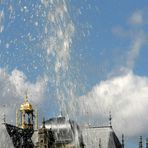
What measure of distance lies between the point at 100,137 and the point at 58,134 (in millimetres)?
7648

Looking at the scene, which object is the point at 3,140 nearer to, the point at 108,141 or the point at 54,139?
the point at 54,139

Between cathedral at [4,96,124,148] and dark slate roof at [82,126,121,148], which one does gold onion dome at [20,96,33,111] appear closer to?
cathedral at [4,96,124,148]

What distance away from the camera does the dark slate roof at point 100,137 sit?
96825 millimetres

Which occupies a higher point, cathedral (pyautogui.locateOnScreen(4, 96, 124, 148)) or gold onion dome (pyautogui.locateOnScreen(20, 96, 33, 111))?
gold onion dome (pyautogui.locateOnScreen(20, 96, 33, 111))

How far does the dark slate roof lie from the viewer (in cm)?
9682

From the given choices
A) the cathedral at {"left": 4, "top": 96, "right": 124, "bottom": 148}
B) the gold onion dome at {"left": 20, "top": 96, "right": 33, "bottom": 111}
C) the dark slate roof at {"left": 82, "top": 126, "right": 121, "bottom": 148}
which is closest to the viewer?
the cathedral at {"left": 4, "top": 96, "right": 124, "bottom": 148}

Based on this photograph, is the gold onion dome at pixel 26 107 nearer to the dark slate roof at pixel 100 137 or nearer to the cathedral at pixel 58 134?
the cathedral at pixel 58 134

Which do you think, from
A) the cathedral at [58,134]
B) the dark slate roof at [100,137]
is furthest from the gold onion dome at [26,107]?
the dark slate roof at [100,137]

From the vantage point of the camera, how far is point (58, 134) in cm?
9400

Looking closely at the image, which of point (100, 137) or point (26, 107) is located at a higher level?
point (26, 107)

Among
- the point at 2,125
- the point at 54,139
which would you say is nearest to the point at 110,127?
the point at 54,139

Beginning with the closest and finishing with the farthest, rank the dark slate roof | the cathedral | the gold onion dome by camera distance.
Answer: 1. the cathedral
2. the dark slate roof
3. the gold onion dome

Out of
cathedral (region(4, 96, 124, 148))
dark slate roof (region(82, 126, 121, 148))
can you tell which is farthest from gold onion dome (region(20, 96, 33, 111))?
dark slate roof (region(82, 126, 121, 148))

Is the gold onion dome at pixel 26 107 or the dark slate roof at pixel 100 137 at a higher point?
the gold onion dome at pixel 26 107
